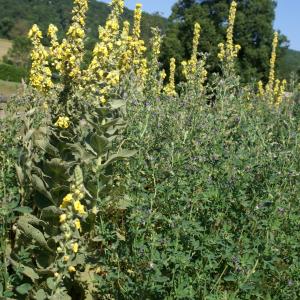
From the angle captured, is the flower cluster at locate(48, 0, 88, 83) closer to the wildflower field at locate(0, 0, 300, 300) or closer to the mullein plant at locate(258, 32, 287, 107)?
the wildflower field at locate(0, 0, 300, 300)

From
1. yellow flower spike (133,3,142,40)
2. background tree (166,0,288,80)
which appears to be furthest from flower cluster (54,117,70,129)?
background tree (166,0,288,80)

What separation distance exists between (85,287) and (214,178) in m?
1.17

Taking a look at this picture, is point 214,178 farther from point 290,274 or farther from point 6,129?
point 6,129

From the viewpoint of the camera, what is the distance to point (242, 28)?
101 feet

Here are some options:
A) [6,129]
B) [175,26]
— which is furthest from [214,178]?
[175,26]

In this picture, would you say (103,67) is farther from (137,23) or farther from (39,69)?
(137,23)

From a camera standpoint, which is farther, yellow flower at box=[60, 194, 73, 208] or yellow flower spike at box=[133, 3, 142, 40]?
yellow flower spike at box=[133, 3, 142, 40]

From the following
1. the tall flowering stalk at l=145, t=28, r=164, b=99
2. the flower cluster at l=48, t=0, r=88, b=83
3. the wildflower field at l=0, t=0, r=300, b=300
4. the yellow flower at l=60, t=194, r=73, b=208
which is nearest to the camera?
the yellow flower at l=60, t=194, r=73, b=208

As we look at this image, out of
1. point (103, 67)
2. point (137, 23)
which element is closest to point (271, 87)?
point (137, 23)

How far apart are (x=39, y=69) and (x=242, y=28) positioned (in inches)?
1129

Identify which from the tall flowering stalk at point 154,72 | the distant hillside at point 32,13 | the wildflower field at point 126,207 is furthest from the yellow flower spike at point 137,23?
the distant hillside at point 32,13

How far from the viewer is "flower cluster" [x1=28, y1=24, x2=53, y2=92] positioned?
138 inches

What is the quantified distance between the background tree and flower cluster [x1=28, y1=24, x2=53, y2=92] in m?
26.2

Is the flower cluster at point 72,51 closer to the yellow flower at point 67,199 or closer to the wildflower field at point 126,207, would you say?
the wildflower field at point 126,207
